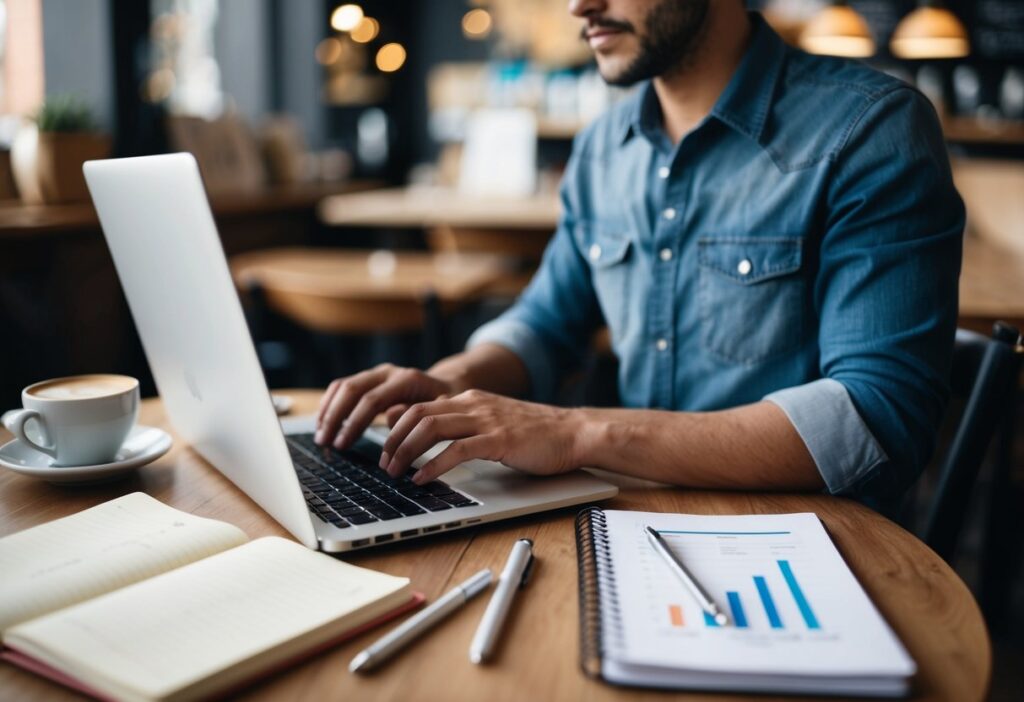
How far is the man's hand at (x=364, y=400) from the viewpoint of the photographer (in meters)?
1.01

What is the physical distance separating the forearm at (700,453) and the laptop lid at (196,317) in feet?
1.05

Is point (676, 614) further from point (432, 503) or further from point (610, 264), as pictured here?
point (610, 264)

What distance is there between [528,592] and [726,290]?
0.69 meters

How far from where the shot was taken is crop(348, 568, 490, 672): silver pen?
1.87ft

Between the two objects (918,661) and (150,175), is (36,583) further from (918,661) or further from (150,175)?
(918,661)

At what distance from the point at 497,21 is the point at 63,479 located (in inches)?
241

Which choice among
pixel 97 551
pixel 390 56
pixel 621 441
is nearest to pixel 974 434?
pixel 621 441

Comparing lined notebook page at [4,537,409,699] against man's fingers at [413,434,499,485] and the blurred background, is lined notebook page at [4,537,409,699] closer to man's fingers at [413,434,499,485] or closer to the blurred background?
man's fingers at [413,434,499,485]

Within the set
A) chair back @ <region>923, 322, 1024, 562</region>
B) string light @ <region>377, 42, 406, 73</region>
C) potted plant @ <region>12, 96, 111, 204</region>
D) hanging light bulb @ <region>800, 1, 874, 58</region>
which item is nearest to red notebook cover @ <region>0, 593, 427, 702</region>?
chair back @ <region>923, 322, 1024, 562</region>

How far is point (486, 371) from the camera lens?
129 cm

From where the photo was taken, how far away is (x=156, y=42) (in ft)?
12.7

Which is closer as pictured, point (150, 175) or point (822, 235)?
point (150, 175)

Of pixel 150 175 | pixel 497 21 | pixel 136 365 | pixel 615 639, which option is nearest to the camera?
pixel 615 639

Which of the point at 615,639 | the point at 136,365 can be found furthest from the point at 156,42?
the point at 615,639
